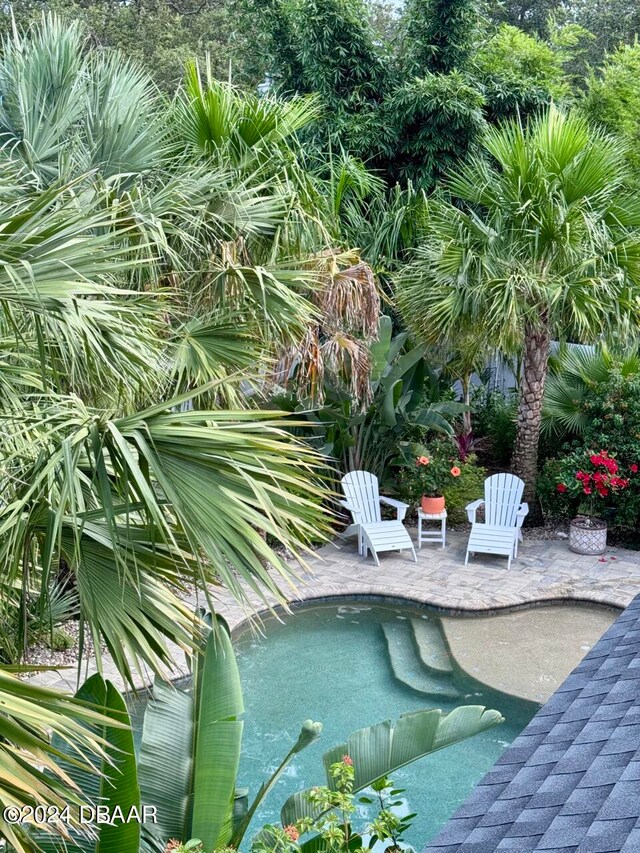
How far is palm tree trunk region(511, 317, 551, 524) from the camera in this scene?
10.9m

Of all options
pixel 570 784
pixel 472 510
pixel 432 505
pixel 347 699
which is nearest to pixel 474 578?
pixel 472 510

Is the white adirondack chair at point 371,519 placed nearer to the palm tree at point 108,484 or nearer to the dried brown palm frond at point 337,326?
the dried brown palm frond at point 337,326

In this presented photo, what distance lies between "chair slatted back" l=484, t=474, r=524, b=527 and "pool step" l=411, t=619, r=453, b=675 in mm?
2142

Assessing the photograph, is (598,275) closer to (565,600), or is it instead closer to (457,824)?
(565,600)

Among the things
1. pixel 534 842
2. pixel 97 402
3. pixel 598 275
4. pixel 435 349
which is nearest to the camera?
pixel 534 842

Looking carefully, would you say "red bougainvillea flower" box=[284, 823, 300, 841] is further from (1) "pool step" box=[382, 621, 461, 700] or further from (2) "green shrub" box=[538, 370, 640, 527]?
(2) "green shrub" box=[538, 370, 640, 527]

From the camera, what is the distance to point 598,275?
984cm

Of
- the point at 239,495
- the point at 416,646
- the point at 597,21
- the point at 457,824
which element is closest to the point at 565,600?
the point at 416,646

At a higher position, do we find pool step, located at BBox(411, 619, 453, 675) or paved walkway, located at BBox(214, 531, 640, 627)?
paved walkway, located at BBox(214, 531, 640, 627)

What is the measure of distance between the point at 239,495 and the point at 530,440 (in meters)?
8.99

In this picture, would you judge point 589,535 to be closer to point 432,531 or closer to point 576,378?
→ point 432,531

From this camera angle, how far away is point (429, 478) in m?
11.4

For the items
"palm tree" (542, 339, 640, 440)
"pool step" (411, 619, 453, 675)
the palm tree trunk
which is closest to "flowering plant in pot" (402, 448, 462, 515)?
the palm tree trunk

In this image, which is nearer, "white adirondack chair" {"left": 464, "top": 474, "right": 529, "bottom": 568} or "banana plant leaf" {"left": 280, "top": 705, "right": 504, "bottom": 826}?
"banana plant leaf" {"left": 280, "top": 705, "right": 504, "bottom": 826}
